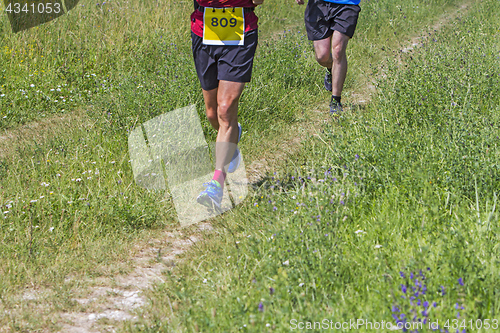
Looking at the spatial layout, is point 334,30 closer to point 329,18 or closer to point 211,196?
point 329,18

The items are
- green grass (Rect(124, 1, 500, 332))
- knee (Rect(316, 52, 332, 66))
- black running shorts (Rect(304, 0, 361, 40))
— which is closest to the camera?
green grass (Rect(124, 1, 500, 332))

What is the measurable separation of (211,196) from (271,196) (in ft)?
1.58

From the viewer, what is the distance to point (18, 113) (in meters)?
5.62

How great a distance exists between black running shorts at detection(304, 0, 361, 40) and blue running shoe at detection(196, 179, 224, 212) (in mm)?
2391

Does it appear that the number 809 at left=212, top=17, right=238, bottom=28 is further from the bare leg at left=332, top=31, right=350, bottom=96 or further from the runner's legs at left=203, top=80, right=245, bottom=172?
the bare leg at left=332, top=31, right=350, bottom=96

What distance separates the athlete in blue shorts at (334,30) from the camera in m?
5.11

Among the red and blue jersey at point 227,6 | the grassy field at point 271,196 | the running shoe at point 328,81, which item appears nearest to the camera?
the grassy field at point 271,196

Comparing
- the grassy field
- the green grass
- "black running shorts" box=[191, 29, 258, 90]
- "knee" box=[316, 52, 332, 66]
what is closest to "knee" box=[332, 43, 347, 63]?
"knee" box=[316, 52, 332, 66]

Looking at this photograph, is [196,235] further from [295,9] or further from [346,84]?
[295,9]

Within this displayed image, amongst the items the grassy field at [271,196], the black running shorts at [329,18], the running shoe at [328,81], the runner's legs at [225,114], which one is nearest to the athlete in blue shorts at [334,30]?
the black running shorts at [329,18]

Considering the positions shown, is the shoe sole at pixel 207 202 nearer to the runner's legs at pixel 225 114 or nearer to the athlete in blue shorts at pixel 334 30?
the runner's legs at pixel 225 114

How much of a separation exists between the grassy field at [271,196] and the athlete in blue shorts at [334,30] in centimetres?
56

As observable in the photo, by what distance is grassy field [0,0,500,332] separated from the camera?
2.40 meters

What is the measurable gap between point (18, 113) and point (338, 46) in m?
3.69
